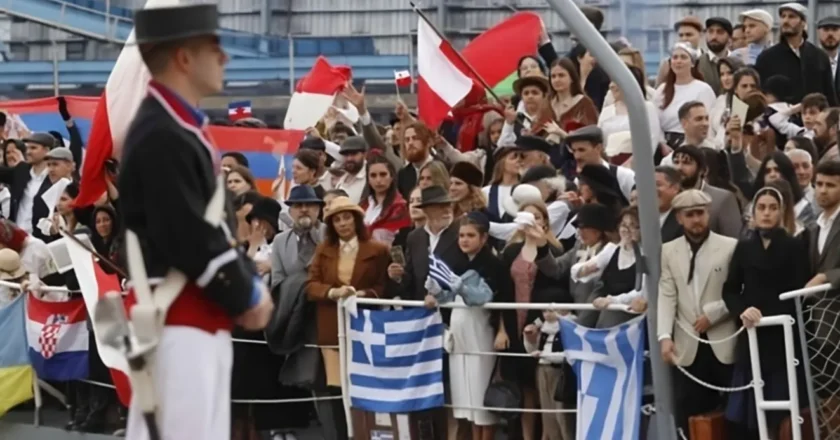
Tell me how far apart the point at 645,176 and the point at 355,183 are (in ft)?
16.3

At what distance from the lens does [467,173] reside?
43.8ft

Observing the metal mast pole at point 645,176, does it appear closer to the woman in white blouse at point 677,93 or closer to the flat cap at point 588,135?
the flat cap at point 588,135

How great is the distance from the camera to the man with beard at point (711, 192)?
11.9 m

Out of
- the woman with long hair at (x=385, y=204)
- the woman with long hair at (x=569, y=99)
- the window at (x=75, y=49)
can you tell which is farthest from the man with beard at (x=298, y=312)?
the window at (x=75, y=49)

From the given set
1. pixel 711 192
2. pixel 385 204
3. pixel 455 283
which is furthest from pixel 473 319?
pixel 385 204

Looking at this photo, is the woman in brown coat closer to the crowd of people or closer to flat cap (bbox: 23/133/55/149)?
the crowd of people

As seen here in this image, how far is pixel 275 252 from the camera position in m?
13.4

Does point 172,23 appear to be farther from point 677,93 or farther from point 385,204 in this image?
point 677,93

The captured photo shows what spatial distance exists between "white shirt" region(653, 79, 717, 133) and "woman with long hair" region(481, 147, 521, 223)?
1434mm

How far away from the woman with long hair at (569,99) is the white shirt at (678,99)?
0.49m

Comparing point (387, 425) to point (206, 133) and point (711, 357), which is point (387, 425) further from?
point (206, 133)

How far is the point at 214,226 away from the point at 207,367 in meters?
0.49

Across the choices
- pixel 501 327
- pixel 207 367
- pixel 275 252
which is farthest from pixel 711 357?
pixel 207 367

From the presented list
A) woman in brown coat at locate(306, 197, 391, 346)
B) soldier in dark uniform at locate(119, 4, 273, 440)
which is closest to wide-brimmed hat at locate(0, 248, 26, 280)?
woman in brown coat at locate(306, 197, 391, 346)
